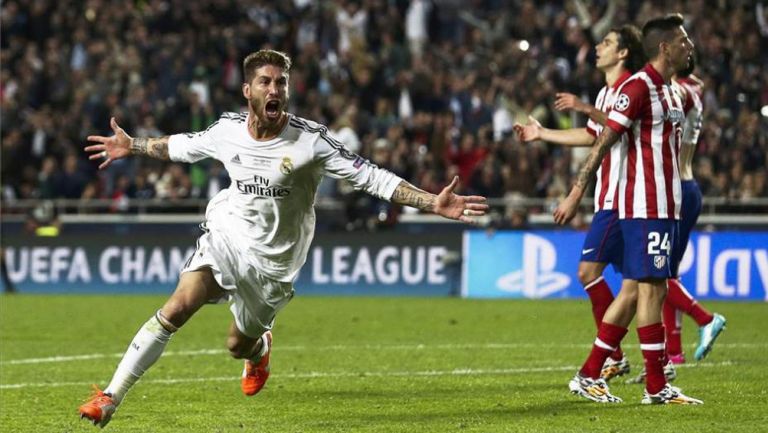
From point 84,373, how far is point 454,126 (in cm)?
1370

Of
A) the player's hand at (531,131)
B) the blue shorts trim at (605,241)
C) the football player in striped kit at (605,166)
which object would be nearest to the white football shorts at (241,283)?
the player's hand at (531,131)

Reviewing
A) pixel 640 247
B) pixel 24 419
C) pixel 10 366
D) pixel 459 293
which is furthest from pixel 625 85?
pixel 459 293

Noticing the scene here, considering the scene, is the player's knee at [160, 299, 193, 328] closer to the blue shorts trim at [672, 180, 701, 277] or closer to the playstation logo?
the blue shorts trim at [672, 180, 701, 277]

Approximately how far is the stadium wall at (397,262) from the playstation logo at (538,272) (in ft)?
0.05

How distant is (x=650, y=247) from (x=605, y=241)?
108cm

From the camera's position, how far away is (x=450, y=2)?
27.5 metres

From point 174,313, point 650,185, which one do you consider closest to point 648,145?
point 650,185

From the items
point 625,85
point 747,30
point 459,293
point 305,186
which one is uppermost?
point 747,30

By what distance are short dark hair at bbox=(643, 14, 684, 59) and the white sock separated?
3661mm

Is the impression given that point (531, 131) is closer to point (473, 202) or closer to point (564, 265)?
point (473, 202)

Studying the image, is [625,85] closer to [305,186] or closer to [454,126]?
[305,186]


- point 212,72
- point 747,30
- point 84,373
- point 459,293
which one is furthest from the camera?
point 212,72

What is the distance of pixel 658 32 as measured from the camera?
9539 millimetres

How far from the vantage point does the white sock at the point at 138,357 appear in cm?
830
